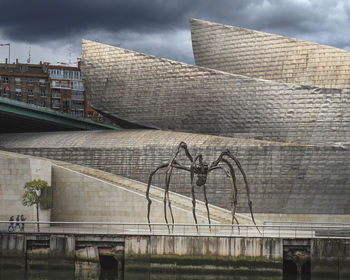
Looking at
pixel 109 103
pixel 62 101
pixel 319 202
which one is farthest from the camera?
pixel 62 101

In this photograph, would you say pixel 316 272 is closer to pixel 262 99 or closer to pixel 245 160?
pixel 245 160

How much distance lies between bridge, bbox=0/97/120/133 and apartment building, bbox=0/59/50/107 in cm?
2903

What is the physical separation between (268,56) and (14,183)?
18.4 metres

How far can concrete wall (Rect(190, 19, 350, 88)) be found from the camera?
133 ft

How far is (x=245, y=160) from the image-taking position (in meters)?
38.5

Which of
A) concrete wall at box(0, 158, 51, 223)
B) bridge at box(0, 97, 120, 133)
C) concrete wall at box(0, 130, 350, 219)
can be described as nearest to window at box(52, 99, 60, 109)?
bridge at box(0, 97, 120, 133)

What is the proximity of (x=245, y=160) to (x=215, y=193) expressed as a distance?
8.75 ft

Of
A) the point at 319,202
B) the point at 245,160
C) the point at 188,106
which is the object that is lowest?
the point at 319,202

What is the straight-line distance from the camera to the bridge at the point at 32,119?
1850 inches

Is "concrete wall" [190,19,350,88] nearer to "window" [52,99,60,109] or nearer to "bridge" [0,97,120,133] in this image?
"bridge" [0,97,120,133]

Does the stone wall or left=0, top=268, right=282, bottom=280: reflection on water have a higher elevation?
the stone wall

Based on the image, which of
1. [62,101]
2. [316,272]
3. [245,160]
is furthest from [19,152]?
[62,101]

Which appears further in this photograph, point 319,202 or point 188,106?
point 188,106

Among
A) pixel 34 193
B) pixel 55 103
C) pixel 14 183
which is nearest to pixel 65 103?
pixel 55 103
